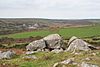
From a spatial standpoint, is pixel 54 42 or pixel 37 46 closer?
pixel 37 46

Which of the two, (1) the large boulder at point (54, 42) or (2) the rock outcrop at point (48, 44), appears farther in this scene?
(1) the large boulder at point (54, 42)

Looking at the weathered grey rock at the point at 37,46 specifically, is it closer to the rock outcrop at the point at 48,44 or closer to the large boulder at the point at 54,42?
the rock outcrop at the point at 48,44

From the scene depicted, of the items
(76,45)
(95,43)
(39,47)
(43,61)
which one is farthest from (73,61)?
(95,43)

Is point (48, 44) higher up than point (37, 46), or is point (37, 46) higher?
point (48, 44)

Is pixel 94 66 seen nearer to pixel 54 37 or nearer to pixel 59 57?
pixel 59 57

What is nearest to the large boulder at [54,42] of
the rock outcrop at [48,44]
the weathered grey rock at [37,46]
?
the rock outcrop at [48,44]

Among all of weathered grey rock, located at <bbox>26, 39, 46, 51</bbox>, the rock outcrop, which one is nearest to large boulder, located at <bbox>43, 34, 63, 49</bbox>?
the rock outcrop

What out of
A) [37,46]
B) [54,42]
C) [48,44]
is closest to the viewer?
[37,46]

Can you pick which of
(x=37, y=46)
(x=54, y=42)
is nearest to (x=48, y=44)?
(x=54, y=42)

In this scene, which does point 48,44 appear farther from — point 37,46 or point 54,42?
point 37,46

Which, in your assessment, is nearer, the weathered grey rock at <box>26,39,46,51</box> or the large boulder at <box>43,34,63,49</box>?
the weathered grey rock at <box>26,39,46,51</box>

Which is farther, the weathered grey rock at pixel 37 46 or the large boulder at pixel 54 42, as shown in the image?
the large boulder at pixel 54 42

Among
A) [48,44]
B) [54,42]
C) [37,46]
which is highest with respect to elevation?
[54,42]

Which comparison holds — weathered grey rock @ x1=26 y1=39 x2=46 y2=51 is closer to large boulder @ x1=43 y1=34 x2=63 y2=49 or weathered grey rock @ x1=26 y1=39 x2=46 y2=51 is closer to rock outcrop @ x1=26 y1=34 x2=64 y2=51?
rock outcrop @ x1=26 y1=34 x2=64 y2=51
